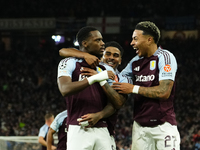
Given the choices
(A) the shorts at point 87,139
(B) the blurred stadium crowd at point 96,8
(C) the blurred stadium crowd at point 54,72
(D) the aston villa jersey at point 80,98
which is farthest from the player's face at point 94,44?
(B) the blurred stadium crowd at point 96,8

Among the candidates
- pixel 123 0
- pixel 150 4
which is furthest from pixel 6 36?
pixel 150 4

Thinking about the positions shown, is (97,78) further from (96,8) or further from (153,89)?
(96,8)

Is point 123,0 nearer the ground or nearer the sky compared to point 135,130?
nearer the sky

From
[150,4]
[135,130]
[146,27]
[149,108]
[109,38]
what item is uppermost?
[150,4]

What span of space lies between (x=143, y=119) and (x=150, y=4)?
946 inches

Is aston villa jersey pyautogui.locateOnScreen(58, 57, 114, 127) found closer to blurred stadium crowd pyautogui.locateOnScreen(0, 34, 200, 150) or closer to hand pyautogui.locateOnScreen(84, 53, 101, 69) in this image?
hand pyautogui.locateOnScreen(84, 53, 101, 69)

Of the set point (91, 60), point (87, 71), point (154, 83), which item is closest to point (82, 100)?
point (87, 71)

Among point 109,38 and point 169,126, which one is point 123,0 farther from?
point 169,126

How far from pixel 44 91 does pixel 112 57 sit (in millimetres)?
17852

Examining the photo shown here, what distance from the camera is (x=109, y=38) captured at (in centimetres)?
2658

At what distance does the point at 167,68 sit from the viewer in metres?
4.18

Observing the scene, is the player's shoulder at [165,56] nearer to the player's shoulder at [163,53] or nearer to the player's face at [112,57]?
the player's shoulder at [163,53]

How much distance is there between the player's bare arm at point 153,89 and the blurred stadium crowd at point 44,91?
9.55 m

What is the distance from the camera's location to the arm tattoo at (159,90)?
4.09 meters
